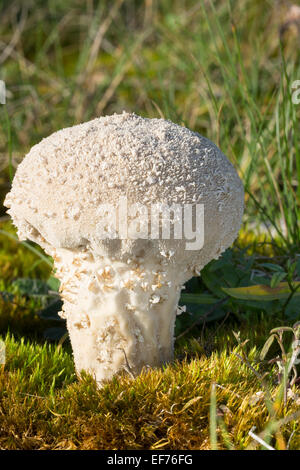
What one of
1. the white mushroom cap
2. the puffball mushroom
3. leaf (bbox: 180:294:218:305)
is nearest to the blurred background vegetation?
leaf (bbox: 180:294:218:305)

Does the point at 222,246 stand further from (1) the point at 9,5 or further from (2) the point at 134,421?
(1) the point at 9,5

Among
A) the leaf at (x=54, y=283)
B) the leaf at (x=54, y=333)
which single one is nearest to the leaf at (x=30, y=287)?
the leaf at (x=54, y=283)

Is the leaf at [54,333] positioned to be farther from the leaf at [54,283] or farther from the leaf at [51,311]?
the leaf at [54,283]

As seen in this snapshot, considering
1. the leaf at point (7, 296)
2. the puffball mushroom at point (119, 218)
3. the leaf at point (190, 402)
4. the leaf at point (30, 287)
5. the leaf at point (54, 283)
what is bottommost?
the leaf at point (190, 402)
